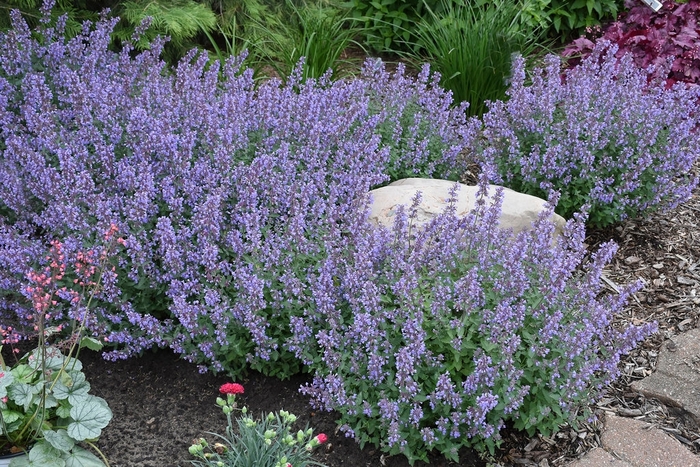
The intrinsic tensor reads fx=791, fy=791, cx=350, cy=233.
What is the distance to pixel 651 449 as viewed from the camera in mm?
3352

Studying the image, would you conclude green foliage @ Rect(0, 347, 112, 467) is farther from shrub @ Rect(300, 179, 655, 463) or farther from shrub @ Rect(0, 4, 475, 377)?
shrub @ Rect(300, 179, 655, 463)

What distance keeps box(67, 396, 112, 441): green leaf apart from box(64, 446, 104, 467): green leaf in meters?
0.13

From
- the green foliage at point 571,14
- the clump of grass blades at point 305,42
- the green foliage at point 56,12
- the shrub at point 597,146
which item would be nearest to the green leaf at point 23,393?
the shrub at point 597,146

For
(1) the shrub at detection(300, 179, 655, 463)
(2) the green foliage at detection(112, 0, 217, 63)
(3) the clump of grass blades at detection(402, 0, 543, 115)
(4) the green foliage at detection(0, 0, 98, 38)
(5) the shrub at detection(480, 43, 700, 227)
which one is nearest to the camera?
(1) the shrub at detection(300, 179, 655, 463)

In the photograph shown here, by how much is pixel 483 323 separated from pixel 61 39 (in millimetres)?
3171

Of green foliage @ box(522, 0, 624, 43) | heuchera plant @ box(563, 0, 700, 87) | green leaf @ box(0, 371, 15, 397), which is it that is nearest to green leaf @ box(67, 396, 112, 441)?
green leaf @ box(0, 371, 15, 397)

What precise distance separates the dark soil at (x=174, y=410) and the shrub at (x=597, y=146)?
182cm

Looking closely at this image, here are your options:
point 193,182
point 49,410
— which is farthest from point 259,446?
point 193,182

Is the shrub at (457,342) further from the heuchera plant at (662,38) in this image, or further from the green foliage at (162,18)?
the green foliage at (162,18)

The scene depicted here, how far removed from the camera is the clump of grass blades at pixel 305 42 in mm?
6203

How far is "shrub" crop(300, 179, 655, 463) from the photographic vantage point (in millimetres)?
2951

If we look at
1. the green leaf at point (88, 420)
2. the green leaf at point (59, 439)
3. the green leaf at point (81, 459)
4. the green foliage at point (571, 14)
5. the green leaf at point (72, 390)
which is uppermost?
the green foliage at point (571, 14)

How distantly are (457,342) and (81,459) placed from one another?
1.44 metres

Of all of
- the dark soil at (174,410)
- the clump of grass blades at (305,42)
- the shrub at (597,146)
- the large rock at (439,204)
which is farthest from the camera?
the clump of grass blades at (305,42)
